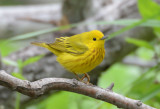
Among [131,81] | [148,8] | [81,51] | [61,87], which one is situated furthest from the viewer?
[131,81]

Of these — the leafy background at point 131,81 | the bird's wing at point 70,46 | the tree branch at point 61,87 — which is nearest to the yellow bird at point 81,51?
the bird's wing at point 70,46

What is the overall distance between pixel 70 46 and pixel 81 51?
0.12 meters

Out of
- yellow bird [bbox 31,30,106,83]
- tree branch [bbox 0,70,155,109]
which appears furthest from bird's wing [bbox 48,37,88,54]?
tree branch [bbox 0,70,155,109]

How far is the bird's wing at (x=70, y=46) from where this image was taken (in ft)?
6.91

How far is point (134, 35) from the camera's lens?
10.3 ft

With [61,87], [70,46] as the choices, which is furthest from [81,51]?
[61,87]

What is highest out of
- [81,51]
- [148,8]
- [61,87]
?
[148,8]

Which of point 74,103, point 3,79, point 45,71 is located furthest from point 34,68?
point 3,79

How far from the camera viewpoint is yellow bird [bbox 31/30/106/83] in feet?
6.41

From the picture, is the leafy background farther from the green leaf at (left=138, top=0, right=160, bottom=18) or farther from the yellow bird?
the yellow bird

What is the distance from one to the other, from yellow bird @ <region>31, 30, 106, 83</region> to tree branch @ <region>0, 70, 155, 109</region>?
1.15 feet

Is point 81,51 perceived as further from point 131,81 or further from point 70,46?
point 131,81

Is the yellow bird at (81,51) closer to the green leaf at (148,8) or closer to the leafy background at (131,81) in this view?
the leafy background at (131,81)

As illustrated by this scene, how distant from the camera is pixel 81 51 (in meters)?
2.08
